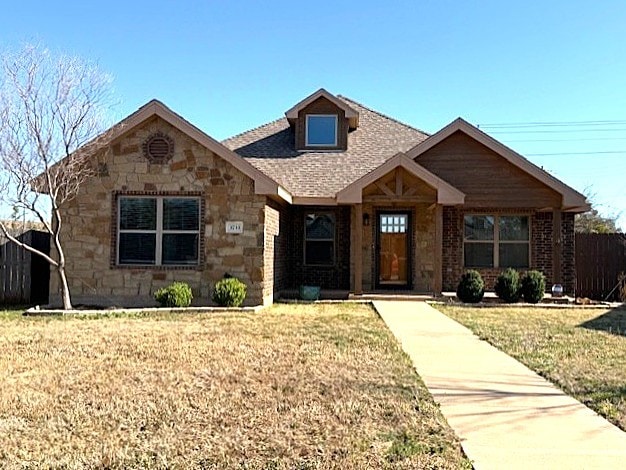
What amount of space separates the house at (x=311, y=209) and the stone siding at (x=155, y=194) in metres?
0.02

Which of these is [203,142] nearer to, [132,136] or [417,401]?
[132,136]

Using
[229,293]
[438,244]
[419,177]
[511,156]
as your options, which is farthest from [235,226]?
[511,156]

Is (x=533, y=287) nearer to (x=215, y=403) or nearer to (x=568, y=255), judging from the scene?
(x=568, y=255)

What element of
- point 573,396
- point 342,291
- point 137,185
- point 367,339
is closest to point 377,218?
point 342,291

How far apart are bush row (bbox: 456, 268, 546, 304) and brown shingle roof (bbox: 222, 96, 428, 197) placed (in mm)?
4223

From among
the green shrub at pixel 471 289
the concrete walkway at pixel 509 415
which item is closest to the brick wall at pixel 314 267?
the green shrub at pixel 471 289

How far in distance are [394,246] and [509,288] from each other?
3.54 m

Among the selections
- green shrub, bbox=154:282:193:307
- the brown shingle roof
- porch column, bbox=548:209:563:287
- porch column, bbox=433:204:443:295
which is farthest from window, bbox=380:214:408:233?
green shrub, bbox=154:282:193:307

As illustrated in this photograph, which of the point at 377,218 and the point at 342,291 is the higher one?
the point at 377,218

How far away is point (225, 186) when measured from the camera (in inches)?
489

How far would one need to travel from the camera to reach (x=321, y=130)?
17734 mm

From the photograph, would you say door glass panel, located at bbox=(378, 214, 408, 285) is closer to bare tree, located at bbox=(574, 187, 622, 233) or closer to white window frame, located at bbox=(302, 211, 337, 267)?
white window frame, located at bbox=(302, 211, 337, 267)

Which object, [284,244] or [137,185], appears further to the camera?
[284,244]

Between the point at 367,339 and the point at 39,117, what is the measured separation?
8.35 metres
